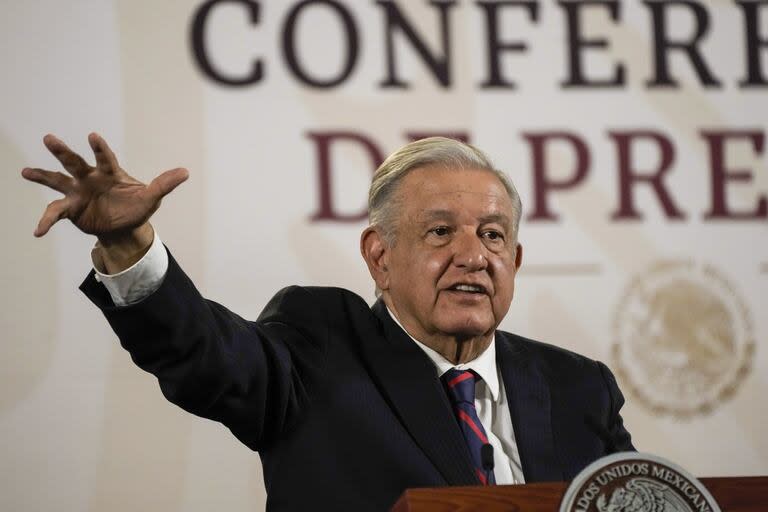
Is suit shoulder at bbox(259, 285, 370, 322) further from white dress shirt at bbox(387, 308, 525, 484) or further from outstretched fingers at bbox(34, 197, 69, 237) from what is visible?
outstretched fingers at bbox(34, 197, 69, 237)

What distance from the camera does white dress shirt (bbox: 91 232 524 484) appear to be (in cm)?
200

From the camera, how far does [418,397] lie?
2354 millimetres

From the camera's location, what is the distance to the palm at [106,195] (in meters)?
1.90

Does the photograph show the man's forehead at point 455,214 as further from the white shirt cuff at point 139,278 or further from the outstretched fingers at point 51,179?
the outstretched fingers at point 51,179

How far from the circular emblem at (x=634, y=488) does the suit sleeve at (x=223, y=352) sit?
0.68 metres

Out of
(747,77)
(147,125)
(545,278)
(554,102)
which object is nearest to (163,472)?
(147,125)

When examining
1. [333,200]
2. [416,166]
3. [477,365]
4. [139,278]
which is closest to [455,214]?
[416,166]

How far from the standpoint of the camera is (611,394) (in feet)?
8.71

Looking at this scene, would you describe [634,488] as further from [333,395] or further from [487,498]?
[333,395]

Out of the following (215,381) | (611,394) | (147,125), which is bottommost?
(611,394)

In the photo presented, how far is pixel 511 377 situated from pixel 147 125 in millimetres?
1491

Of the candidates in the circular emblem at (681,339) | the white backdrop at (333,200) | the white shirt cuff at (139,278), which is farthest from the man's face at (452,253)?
the circular emblem at (681,339)

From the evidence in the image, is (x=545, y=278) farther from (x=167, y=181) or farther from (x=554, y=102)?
(x=167, y=181)

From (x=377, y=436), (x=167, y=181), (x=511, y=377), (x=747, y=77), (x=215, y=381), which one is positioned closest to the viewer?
(x=167, y=181)
